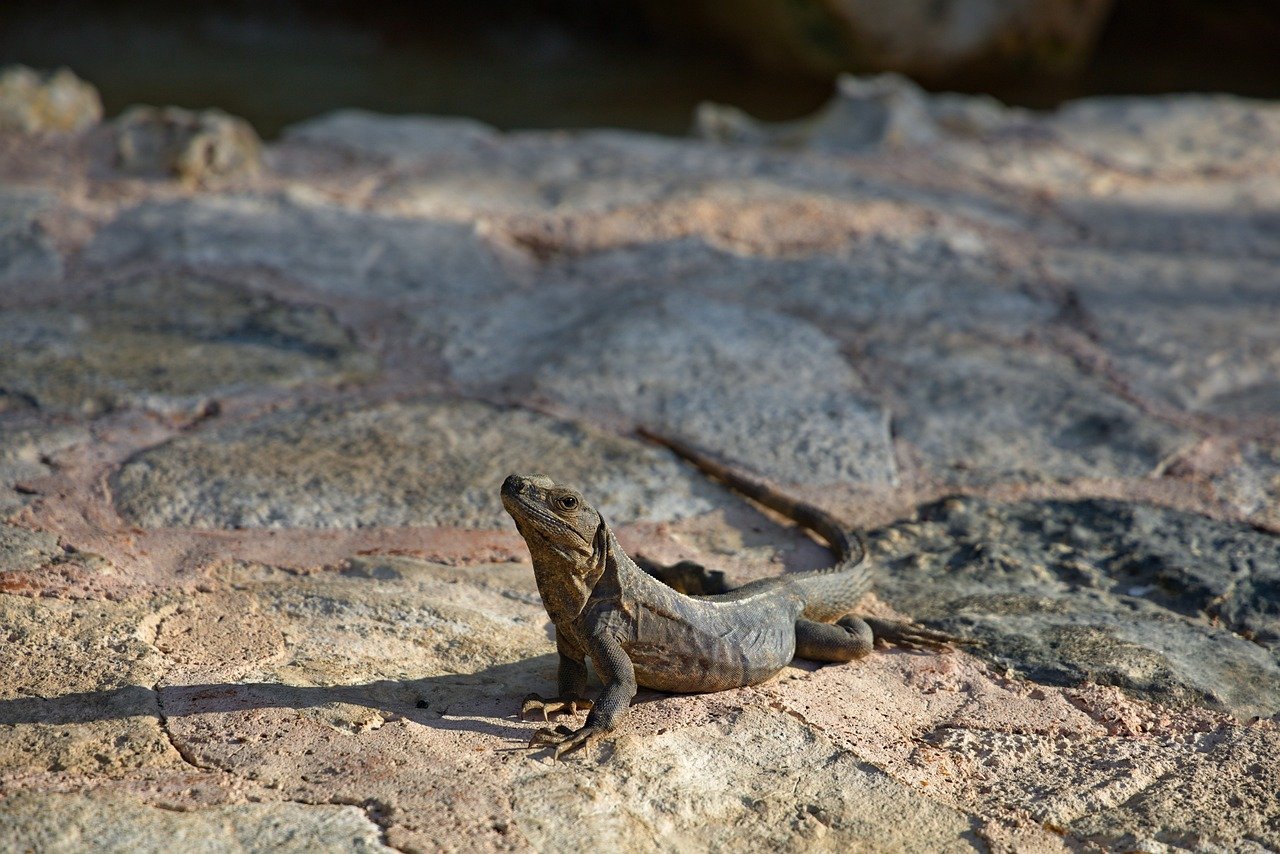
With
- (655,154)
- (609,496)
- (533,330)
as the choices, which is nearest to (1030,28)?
(655,154)

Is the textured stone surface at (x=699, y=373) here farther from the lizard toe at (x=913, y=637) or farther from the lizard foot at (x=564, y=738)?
the lizard foot at (x=564, y=738)

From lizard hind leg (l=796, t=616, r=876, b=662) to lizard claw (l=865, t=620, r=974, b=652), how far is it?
8 cm

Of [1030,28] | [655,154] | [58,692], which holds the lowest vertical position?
[58,692]

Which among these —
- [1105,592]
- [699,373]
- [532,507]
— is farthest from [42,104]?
[1105,592]

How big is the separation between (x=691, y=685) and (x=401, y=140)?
4.03m

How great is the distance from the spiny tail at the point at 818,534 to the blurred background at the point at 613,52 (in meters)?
→ 5.65

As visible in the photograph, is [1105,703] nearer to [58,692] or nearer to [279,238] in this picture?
[58,692]

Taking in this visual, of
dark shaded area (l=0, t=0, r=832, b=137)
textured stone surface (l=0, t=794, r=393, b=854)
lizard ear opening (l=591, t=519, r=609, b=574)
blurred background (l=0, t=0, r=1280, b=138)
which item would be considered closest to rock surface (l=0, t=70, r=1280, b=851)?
textured stone surface (l=0, t=794, r=393, b=854)

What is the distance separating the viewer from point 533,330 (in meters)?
4.47

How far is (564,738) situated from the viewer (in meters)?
2.44

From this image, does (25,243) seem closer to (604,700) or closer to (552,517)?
(552,517)

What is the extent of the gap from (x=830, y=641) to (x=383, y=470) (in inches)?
51.9

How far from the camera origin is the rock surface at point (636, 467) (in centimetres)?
232

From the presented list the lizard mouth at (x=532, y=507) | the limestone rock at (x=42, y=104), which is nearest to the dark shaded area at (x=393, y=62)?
the limestone rock at (x=42, y=104)
